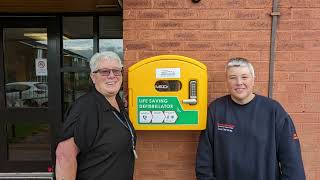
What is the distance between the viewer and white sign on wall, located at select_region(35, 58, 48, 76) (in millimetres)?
4809

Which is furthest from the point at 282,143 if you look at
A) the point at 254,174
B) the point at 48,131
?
the point at 48,131

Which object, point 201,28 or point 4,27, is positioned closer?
point 201,28

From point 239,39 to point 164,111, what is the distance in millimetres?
882

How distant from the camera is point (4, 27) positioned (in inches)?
189

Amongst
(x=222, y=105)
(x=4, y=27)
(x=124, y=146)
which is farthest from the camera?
(x=4, y=27)

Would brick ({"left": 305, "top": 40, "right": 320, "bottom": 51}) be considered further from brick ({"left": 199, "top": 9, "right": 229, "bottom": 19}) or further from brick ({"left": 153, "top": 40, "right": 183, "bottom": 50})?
brick ({"left": 153, "top": 40, "right": 183, "bottom": 50})

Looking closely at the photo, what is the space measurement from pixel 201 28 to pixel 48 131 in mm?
2813

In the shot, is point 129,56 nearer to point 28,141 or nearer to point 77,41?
point 77,41

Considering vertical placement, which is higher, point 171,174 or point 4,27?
point 4,27

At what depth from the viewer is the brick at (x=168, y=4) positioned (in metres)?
3.03

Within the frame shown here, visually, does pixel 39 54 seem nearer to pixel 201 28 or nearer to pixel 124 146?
pixel 201 28

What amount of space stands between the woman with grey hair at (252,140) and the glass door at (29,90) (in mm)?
2907

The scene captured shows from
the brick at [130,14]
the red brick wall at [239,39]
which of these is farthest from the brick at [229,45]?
the brick at [130,14]

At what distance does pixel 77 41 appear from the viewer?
4.84 meters
